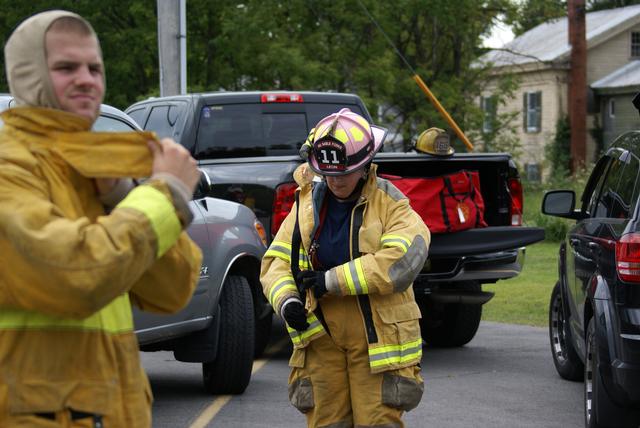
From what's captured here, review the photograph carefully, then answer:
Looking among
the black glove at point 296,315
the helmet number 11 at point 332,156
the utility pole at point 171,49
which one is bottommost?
the black glove at point 296,315

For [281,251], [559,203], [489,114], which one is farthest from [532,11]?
[281,251]

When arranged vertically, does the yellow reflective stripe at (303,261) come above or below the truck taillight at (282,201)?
above

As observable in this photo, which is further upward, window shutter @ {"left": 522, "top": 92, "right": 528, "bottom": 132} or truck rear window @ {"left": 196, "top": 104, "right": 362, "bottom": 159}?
truck rear window @ {"left": 196, "top": 104, "right": 362, "bottom": 159}

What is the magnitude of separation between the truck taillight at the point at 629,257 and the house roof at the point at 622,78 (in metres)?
39.1

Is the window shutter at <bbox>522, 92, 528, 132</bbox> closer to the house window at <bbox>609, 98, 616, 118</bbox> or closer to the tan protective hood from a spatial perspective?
the house window at <bbox>609, 98, 616, 118</bbox>

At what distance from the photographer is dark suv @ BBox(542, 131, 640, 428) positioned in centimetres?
641

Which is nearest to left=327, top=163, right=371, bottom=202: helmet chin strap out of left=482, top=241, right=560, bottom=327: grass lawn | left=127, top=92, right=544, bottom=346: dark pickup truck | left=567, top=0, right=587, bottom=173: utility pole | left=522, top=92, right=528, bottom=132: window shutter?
left=127, top=92, right=544, bottom=346: dark pickup truck

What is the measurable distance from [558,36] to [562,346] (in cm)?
4161

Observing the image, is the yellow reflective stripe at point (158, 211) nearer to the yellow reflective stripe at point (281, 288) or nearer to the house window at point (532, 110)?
the yellow reflective stripe at point (281, 288)

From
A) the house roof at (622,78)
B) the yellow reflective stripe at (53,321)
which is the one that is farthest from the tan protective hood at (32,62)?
the house roof at (622,78)

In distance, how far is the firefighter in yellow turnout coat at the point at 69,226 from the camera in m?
2.78

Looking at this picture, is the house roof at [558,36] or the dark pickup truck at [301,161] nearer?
the dark pickup truck at [301,161]

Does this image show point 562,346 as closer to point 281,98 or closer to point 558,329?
point 558,329

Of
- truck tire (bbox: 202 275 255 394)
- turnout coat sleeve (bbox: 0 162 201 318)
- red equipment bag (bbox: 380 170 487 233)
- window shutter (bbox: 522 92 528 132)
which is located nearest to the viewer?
turnout coat sleeve (bbox: 0 162 201 318)
